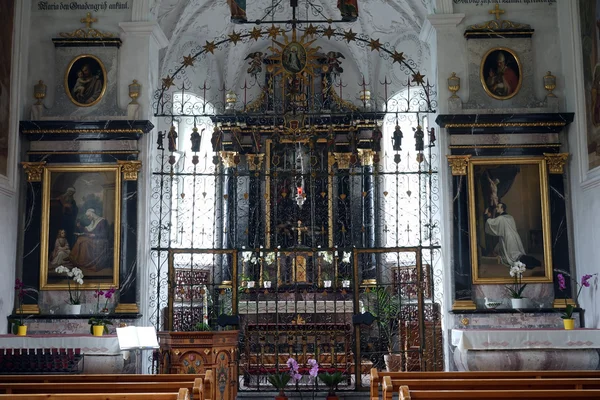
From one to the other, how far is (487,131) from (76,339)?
7398 millimetres

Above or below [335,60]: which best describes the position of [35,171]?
below

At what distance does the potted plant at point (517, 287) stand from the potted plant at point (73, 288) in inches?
277

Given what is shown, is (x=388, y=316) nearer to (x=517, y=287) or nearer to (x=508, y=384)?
(x=517, y=287)

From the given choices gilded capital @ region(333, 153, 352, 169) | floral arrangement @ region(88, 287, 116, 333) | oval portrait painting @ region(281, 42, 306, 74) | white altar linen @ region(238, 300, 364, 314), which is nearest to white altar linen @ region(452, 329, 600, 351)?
white altar linen @ region(238, 300, 364, 314)

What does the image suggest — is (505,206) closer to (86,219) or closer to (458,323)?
(458,323)

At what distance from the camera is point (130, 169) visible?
539 inches

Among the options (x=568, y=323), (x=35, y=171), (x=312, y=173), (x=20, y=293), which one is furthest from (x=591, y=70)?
(x=20, y=293)

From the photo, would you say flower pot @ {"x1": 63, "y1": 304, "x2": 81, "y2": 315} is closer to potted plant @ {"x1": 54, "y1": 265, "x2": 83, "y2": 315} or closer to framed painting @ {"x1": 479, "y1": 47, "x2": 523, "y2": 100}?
potted plant @ {"x1": 54, "y1": 265, "x2": 83, "y2": 315}

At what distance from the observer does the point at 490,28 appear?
14016 mm

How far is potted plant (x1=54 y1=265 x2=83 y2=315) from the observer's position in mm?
13227

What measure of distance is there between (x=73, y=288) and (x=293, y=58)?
5212 mm

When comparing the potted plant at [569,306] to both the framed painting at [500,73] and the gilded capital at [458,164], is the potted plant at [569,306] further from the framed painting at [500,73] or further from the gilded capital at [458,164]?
the framed painting at [500,73]

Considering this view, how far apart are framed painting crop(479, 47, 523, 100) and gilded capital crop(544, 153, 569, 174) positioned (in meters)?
1.30

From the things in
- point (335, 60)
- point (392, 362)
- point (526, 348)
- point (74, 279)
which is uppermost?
point (335, 60)
